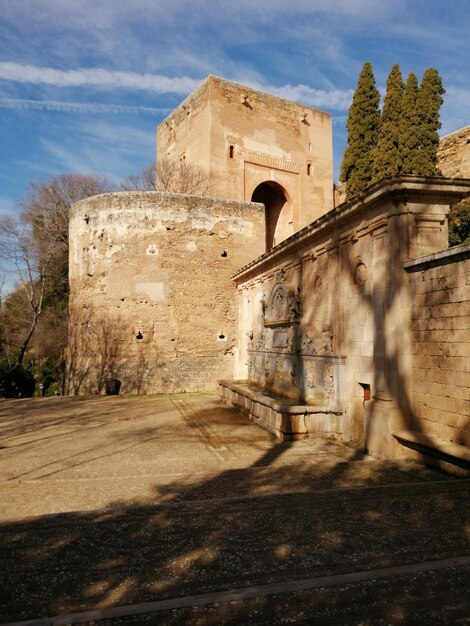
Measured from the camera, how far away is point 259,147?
23.2 metres

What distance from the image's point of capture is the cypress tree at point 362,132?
18.8m

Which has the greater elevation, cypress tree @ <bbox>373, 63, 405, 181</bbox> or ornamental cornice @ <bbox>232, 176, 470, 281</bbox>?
cypress tree @ <bbox>373, 63, 405, 181</bbox>

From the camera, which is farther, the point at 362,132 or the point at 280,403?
the point at 362,132

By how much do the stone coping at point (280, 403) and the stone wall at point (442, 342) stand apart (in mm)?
2080

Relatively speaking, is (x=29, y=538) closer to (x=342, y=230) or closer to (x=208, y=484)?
(x=208, y=484)

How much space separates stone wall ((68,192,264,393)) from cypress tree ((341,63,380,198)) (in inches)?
234


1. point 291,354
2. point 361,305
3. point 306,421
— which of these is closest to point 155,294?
point 291,354

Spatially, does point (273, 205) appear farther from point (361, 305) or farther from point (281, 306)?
point (361, 305)

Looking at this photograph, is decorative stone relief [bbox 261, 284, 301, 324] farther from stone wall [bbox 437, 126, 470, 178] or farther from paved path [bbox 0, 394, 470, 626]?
stone wall [bbox 437, 126, 470, 178]

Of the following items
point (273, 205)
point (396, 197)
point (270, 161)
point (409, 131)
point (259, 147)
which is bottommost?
point (396, 197)

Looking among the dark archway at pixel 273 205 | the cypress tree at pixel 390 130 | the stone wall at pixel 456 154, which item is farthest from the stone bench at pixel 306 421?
the dark archway at pixel 273 205

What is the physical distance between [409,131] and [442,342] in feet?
44.9

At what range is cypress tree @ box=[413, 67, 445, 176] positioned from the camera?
16.7 metres

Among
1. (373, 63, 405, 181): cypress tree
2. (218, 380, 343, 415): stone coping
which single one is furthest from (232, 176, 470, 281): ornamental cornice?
(373, 63, 405, 181): cypress tree
